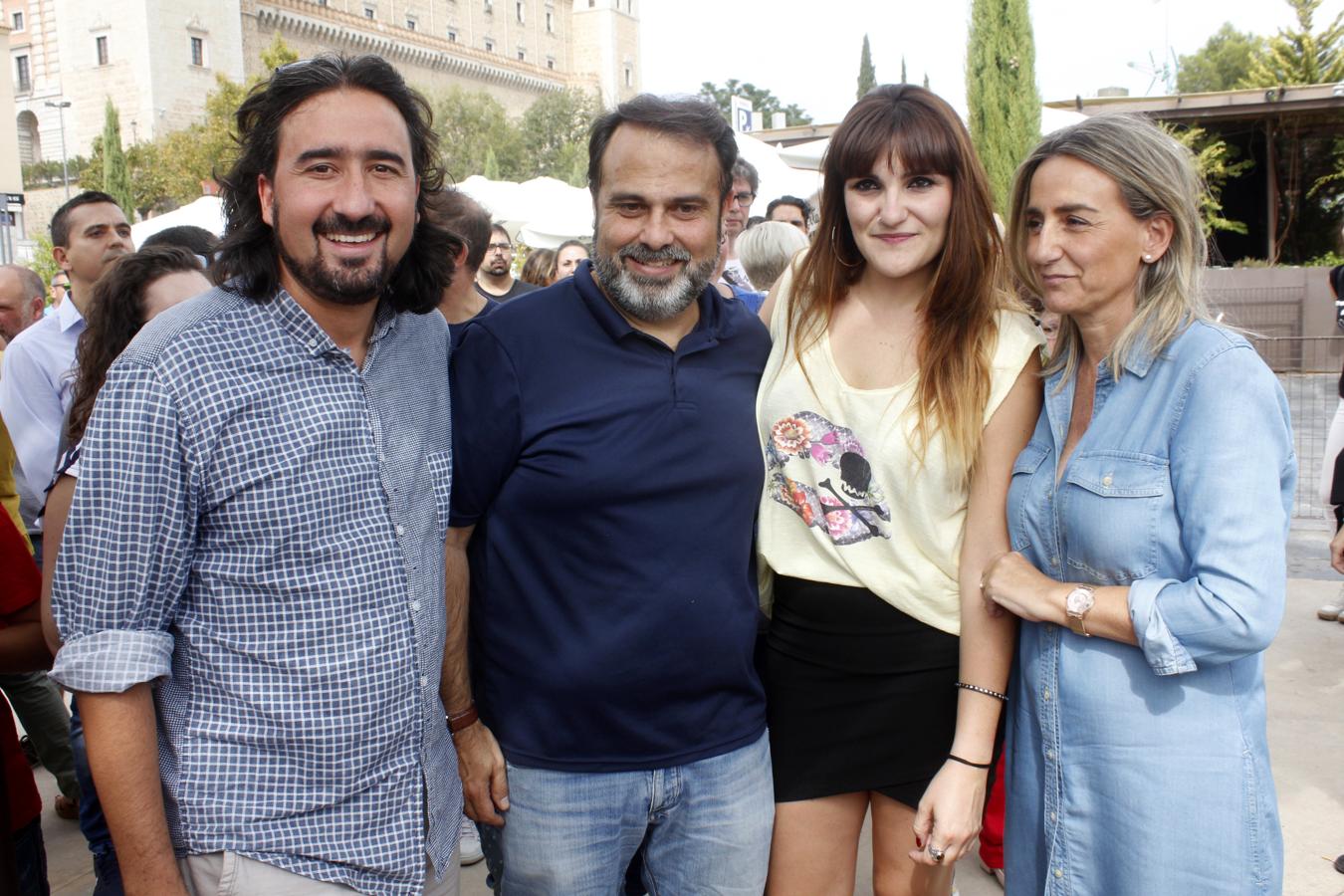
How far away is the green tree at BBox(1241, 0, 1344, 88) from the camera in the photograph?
70.6 feet

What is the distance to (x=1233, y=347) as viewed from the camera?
1.77m

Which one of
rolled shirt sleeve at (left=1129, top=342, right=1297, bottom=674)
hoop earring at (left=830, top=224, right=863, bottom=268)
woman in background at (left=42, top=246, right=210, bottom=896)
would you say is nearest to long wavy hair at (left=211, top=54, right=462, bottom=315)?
woman in background at (left=42, top=246, right=210, bottom=896)

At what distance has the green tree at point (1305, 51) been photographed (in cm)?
2153

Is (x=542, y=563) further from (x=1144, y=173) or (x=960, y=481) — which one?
(x=1144, y=173)

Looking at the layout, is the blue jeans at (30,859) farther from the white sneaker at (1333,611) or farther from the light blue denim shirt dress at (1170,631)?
the white sneaker at (1333,611)

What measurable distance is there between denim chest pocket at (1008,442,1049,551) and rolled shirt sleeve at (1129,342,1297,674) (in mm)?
270

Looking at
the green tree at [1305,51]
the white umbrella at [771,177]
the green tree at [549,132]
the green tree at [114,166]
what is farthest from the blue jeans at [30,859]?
the green tree at [549,132]

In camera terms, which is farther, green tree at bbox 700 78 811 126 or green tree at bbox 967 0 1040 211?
green tree at bbox 700 78 811 126

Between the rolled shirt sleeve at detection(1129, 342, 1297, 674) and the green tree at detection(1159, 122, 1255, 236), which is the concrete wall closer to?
the green tree at detection(1159, 122, 1255, 236)

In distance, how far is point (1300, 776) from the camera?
396 cm

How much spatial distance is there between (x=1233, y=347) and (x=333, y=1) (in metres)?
64.5

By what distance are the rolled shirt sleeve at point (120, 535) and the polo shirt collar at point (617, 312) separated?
2.73ft

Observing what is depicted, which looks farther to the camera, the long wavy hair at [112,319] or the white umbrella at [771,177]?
the white umbrella at [771,177]

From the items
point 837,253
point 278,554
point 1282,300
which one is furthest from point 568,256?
point 1282,300
